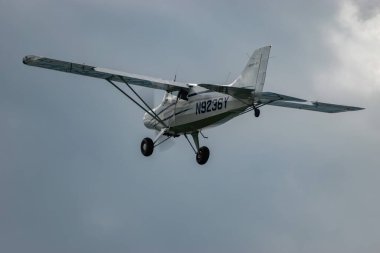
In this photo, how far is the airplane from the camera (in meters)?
47.5

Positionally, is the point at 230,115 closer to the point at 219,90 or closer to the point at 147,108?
the point at 219,90

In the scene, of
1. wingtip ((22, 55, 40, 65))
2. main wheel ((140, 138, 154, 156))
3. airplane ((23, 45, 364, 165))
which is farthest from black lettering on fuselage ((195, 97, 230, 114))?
wingtip ((22, 55, 40, 65))

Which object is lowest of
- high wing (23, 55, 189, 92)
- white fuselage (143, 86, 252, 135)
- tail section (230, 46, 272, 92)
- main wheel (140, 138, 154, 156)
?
main wheel (140, 138, 154, 156)

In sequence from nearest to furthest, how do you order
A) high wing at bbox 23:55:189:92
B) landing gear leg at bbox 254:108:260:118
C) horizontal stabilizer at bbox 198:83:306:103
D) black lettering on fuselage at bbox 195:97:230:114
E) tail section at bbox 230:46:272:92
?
1. landing gear leg at bbox 254:108:260:118
2. horizontal stabilizer at bbox 198:83:306:103
3. tail section at bbox 230:46:272:92
4. black lettering on fuselage at bbox 195:97:230:114
5. high wing at bbox 23:55:189:92

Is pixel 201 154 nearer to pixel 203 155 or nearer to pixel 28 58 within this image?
pixel 203 155

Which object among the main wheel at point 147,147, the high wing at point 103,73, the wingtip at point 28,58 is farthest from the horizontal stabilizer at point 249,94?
the wingtip at point 28,58

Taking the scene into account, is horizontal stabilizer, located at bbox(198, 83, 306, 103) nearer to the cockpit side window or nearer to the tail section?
the tail section

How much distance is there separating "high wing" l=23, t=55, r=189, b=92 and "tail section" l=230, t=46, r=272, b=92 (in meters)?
3.89

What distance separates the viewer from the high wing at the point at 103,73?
161 feet

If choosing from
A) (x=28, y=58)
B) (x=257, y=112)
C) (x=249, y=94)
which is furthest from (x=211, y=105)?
(x=28, y=58)

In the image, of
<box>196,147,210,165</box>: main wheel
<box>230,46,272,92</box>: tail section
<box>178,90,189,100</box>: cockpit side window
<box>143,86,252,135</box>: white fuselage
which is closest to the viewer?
<box>230,46,272,92</box>: tail section

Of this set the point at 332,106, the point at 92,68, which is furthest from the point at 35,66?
the point at 332,106

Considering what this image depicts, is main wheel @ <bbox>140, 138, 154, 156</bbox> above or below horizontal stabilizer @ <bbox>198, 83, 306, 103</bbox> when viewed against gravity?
below

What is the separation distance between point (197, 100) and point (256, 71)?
12.1ft
